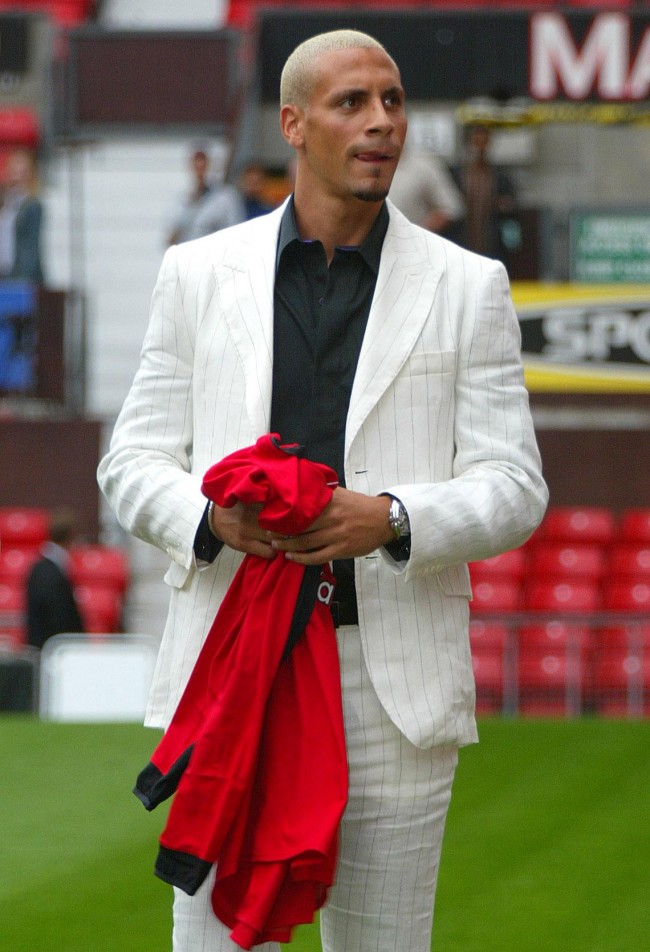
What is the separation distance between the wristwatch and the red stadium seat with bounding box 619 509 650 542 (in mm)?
8833

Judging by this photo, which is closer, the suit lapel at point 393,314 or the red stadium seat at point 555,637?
the suit lapel at point 393,314

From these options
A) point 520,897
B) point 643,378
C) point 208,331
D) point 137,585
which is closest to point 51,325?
point 137,585

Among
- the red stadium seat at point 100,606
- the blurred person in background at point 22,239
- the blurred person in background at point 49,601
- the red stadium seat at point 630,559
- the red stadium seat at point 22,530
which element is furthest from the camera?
the blurred person in background at point 22,239

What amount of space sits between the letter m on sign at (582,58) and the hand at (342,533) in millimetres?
8390

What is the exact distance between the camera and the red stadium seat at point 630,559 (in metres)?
10.8

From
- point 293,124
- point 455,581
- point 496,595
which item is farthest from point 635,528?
point 293,124

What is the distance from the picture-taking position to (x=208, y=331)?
258 centimetres

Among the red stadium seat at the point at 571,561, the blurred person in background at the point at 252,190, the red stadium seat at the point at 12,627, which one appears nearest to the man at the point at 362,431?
the red stadium seat at the point at 12,627

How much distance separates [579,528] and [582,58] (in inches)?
122

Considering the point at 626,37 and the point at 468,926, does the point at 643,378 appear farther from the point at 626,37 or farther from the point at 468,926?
the point at 468,926

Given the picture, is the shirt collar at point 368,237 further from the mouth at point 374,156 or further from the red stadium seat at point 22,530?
the red stadium seat at point 22,530

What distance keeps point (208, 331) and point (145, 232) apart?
13290mm

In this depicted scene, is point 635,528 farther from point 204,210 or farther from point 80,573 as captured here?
point 80,573

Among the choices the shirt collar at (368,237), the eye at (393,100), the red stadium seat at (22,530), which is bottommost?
the red stadium seat at (22,530)
